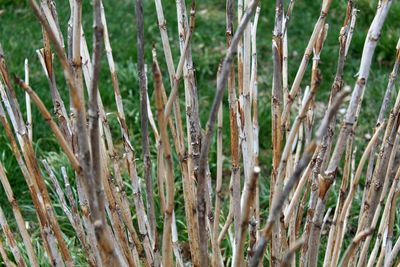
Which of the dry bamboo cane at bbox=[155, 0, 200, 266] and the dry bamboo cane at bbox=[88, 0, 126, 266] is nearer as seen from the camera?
the dry bamboo cane at bbox=[88, 0, 126, 266]

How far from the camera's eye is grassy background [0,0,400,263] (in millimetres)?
3035

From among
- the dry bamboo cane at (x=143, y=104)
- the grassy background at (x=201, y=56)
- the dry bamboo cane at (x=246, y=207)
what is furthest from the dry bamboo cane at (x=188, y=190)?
the grassy background at (x=201, y=56)

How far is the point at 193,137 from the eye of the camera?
4.75ft

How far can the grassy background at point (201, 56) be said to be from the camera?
3.04 meters

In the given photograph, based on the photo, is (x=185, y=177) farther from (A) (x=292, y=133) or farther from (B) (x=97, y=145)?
(B) (x=97, y=145)

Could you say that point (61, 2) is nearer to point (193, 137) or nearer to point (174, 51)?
point (174, 51)

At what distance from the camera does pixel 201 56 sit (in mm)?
3877

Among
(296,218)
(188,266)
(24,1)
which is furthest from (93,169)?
(24,1)

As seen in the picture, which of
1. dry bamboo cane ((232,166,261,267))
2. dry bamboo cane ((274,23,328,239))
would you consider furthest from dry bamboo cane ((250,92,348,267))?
dry bamboo cane ((274,23,328,239))

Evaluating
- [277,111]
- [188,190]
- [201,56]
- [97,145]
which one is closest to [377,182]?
[277,111]

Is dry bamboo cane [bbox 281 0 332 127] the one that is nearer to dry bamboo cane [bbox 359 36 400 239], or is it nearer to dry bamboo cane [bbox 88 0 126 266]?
dry bamboo cane [bbox 359 36 400 239]

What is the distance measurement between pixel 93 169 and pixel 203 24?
3.36 meters

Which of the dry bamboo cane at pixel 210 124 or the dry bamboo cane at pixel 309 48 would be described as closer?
the dry bamboo cane at pixel 210 124

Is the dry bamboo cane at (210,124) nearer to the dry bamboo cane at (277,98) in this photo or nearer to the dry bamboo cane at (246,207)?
the dry bamboo cane at (246,207)
